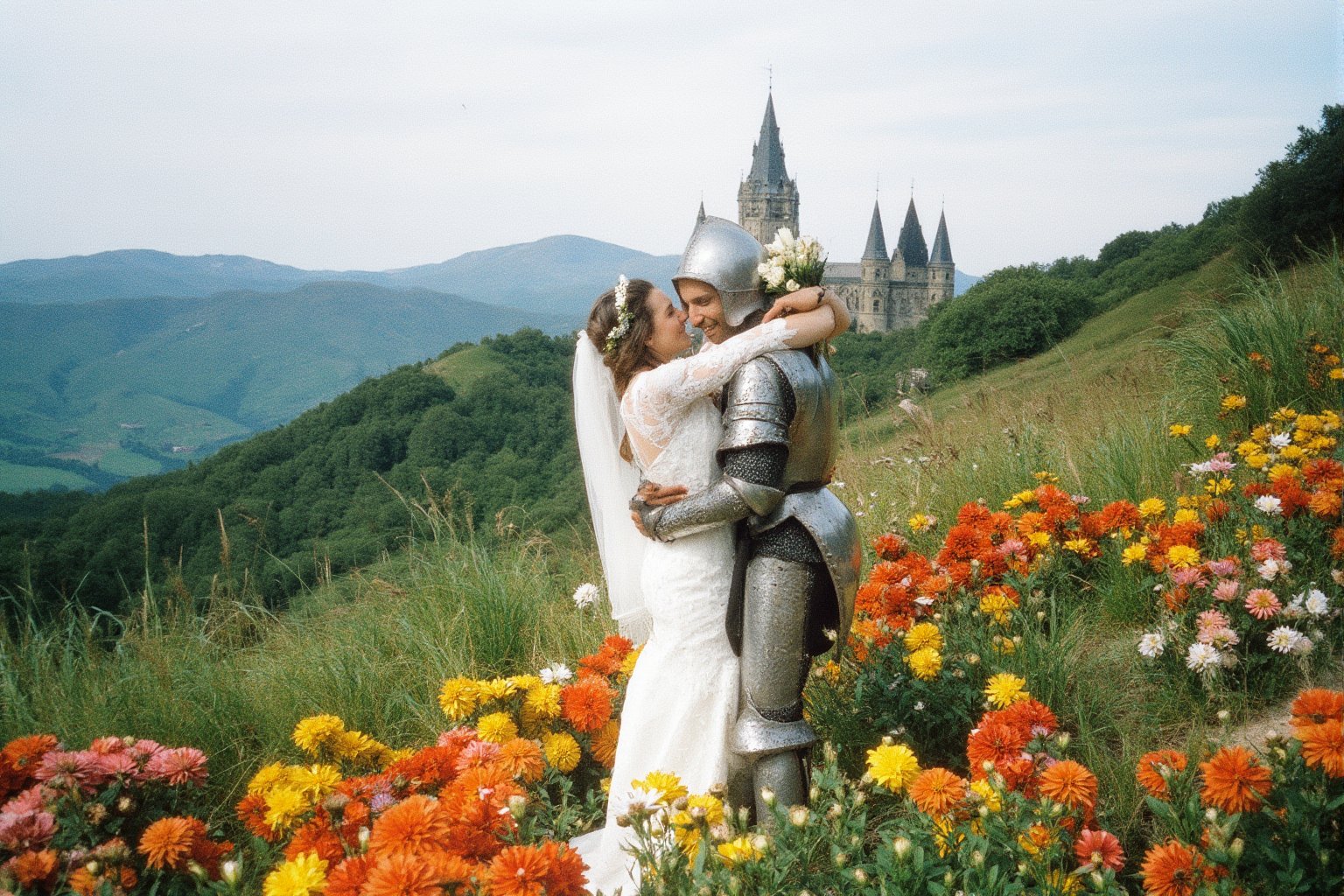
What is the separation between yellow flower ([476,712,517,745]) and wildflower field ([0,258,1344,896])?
0.01 meters

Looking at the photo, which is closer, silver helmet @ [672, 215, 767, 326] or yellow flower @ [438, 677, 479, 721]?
Result: silver helmet @ [672, 215, 767, 326]

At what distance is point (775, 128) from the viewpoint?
10219cm

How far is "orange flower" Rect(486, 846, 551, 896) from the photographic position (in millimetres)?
1867

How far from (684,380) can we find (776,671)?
1.04m

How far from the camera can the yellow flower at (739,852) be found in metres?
1.98

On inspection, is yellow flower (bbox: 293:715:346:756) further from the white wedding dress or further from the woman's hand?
the woman's hand

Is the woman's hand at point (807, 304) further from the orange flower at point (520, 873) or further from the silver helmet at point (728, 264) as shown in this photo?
the orange flower at point (520, 873)

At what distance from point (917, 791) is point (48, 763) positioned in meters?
2.66

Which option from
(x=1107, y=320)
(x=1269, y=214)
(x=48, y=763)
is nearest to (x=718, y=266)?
(x=48, y=763)

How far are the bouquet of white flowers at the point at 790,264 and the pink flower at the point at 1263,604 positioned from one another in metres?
1.97

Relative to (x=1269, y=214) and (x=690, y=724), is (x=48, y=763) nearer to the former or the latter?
(x=690, y=724)

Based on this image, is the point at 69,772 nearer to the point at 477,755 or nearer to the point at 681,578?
the point at 477,755

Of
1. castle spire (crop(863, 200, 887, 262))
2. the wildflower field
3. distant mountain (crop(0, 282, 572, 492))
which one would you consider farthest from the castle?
the wildflower field

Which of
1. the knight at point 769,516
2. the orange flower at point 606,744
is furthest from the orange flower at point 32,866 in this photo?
the knight at point 769,516
